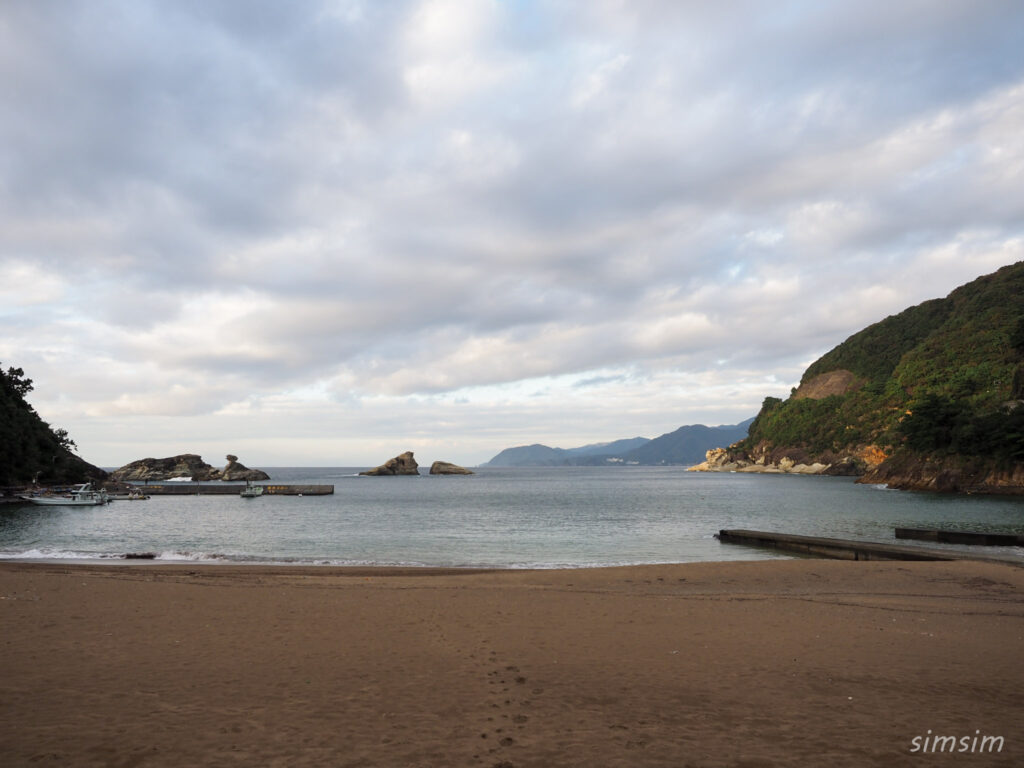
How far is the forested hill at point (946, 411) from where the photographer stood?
2958 inches

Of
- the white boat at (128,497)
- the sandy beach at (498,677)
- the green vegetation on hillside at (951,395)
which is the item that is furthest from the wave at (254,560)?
the green vegetation on hillside at (951,395)

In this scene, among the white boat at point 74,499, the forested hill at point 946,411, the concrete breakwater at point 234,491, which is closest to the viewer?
the white boat at point 74,499

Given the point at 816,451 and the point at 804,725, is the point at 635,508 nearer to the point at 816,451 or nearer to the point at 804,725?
the point at 804,725

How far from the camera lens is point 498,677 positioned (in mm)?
8734

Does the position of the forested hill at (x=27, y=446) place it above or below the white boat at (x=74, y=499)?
above

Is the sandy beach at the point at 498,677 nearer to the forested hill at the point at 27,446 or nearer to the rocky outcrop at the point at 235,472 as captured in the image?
the forested hill at the point at 27,446

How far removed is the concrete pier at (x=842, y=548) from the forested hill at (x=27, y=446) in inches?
3696

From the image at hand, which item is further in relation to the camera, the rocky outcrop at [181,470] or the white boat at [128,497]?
the rocky outcrop at [181,470]

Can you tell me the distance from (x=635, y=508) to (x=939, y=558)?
37330 millimetres

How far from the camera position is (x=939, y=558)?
2456cm

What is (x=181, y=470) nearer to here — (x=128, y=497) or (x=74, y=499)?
(x=128, y=497)

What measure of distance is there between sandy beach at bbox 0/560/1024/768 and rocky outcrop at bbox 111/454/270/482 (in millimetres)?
171698

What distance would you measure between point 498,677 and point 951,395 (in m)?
125

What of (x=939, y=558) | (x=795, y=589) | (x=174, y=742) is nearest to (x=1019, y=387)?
(x=939, y=558)
